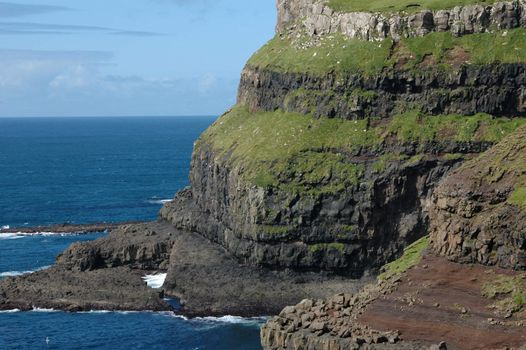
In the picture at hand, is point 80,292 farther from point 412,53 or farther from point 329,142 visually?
point 412,53

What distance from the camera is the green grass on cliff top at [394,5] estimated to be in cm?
12731

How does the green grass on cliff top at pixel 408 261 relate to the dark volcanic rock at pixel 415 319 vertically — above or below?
above

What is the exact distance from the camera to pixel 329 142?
124 m

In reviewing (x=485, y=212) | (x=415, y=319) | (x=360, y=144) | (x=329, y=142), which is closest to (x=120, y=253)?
(x=329, y=142)

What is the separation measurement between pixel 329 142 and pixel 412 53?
14.0 metres

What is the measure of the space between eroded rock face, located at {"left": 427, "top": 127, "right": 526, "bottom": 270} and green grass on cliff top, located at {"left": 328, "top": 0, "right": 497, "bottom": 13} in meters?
47.1

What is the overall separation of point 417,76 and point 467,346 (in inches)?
2199

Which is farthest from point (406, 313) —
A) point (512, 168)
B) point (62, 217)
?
point (62, 217)

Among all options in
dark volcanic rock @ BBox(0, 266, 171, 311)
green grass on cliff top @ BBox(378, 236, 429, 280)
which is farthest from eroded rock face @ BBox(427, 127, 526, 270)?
dark volcanic rock @ BBox(0, 266, 171, 311)

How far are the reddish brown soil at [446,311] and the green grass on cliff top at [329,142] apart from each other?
40.9 metres

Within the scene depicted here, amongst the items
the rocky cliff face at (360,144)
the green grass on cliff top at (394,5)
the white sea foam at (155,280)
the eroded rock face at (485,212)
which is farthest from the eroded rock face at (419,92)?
the eroded rock face at (485,212)

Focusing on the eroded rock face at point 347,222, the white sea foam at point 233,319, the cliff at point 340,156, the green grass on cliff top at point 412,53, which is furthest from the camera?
the green grass on cliff top at point 412,53

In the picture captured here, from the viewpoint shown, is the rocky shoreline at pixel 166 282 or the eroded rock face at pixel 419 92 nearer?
the rocky shoreline at pixel 166 282

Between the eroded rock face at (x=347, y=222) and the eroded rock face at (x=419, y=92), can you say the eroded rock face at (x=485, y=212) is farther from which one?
the eroded rock face at (x=419, y=92)
